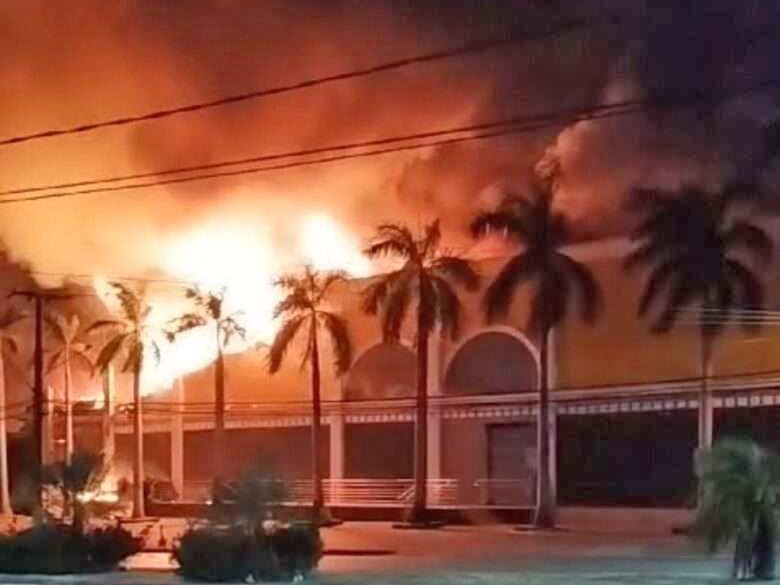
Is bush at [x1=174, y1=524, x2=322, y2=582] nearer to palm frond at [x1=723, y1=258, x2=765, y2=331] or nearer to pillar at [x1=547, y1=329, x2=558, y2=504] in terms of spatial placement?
palm frond at [x1=723, y1=258, x2=765, y2=331]

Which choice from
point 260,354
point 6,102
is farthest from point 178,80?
point 260,354

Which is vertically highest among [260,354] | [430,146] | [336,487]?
[430,146]

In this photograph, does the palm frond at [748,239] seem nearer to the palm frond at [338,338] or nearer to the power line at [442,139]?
the power line at [442,139]

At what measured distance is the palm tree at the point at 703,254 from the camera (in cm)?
4794

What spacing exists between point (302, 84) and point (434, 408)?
12.9m

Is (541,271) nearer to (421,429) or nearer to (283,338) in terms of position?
(421,429)

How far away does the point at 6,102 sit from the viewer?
54.6 m

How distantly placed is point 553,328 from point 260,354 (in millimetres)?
14909

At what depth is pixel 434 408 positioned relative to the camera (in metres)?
58.3

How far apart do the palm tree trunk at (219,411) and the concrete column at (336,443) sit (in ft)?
13.6

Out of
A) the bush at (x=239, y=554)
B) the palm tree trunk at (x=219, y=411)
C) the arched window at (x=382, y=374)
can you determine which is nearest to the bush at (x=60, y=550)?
the bush at (x=239, y=554)

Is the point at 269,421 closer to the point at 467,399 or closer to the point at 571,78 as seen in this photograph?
the point at 467,399

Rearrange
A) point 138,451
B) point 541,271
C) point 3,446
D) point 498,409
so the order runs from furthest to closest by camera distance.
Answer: point 3,446 → point 138,451 → point 498,409 → point 541,271

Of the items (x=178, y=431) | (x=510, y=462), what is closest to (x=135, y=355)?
(x=178, y=431)
